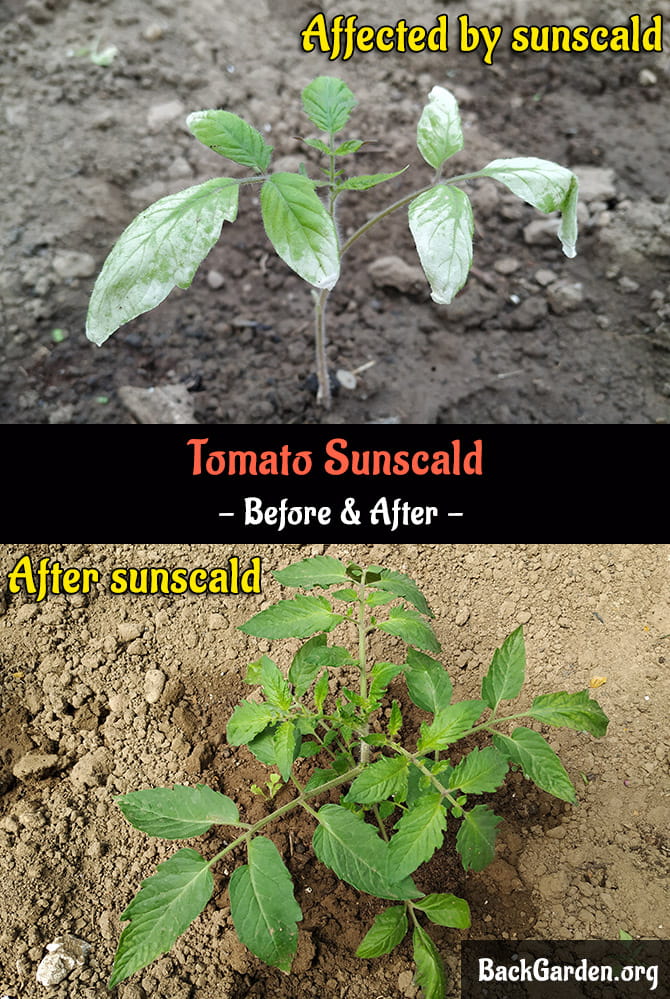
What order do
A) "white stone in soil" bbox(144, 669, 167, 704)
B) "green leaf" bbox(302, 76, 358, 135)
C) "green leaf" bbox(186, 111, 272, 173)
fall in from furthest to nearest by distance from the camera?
"white stone in soil" bbox(144, 669, 167, 704)
"green leaf" bbox(302, 76, 358, 135)
"green leaf" bbox(186, 111, 272, 173)

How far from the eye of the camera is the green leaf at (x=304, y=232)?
1.46 metres

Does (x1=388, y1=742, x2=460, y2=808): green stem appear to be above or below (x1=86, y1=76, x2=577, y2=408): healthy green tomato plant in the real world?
below

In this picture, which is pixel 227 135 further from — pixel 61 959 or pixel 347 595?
pixel 61 959

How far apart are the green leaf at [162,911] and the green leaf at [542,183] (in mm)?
1259

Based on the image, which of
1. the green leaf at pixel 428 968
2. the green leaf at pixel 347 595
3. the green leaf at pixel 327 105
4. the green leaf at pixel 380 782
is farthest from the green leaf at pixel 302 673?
the green leaf at pixel 327 105

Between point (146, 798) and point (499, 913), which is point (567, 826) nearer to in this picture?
point (499, 913)

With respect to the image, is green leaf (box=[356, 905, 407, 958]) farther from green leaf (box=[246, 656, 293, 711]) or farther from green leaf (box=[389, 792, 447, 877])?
green leaf (box=[246, 656, 293, 711])

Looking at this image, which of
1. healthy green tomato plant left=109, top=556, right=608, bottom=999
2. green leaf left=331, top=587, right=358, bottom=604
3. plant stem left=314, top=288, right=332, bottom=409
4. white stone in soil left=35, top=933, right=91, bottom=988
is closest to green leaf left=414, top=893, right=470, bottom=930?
healthy green tomato plant left=109, top=556, right=608, bottom=999

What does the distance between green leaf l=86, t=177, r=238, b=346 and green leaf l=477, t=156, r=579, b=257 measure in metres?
0.49

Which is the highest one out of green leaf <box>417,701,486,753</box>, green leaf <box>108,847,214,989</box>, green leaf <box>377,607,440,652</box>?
green leaf <box>377,607,440,652</box>

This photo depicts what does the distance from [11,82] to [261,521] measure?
6.66 ft

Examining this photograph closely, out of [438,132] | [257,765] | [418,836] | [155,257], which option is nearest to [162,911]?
[418,836]

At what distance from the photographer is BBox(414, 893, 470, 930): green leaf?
1.38m

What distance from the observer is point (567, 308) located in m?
2.68
